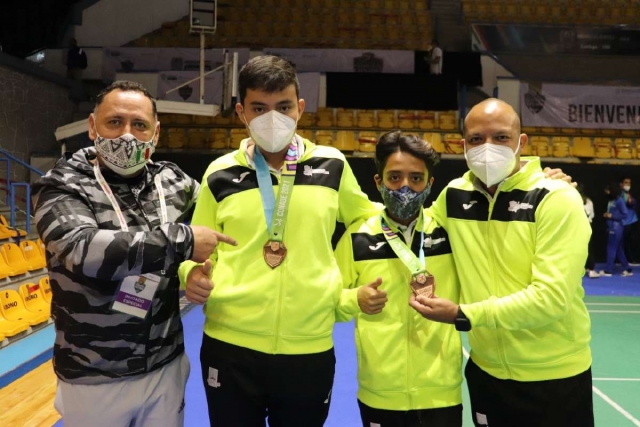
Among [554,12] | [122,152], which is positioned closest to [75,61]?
[122,152]

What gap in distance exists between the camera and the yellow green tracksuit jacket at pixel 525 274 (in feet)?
6.79

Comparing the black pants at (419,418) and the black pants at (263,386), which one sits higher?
the black pants at (263,386)

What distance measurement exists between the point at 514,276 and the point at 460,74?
12.2 meters

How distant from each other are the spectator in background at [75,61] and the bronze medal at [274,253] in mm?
13349

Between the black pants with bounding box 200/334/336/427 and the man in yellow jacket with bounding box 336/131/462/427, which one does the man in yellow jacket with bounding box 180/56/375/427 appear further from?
the man in yellow jacket with bounding box 336/131/462/427

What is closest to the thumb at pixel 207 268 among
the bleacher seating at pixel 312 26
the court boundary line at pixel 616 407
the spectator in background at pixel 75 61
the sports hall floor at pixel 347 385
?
the sports hall floor at pixel 347 385

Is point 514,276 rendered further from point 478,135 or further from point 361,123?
point 361,123

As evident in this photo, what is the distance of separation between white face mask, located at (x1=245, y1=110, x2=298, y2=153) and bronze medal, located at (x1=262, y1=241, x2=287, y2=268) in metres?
0.39

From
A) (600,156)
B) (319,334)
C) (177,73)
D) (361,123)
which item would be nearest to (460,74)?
(361,123)

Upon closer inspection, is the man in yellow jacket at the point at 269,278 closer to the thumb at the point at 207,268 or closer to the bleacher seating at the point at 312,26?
the thumb at the point at 207,268

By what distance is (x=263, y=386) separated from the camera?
210 cm

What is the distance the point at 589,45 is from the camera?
14.6 metres

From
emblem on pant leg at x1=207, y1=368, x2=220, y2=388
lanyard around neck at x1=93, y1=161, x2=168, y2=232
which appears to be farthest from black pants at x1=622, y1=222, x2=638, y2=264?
lanyard around neck at x1=93, y1=161, x2=168, y2=232

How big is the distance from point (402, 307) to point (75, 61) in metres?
13.6
